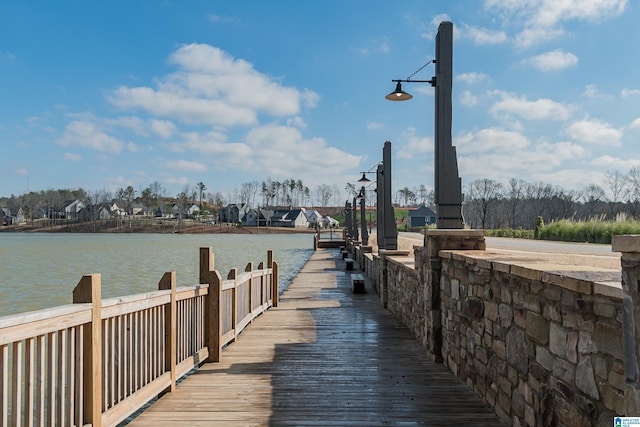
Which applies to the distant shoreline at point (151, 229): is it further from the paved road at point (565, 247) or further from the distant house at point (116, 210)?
the paved road at point (565, 247)

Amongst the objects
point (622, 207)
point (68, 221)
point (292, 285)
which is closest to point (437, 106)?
point (292, 285)

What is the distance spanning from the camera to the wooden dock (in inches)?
172

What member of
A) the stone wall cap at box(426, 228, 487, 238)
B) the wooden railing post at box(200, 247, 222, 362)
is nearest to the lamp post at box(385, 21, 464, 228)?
the stone wall cap at box(426, 228, 487, 238)

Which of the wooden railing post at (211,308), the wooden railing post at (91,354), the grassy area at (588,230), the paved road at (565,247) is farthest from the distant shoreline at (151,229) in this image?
the wooden railing post at (91,354)

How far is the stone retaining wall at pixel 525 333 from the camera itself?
2.65 m

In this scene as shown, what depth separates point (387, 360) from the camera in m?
6.41

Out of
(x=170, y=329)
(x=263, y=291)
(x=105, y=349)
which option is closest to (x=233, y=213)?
(x=263, y=291)

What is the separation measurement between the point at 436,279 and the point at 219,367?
297cm

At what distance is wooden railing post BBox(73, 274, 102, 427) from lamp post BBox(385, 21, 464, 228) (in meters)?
4.42

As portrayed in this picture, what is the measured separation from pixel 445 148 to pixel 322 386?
3.51 meters

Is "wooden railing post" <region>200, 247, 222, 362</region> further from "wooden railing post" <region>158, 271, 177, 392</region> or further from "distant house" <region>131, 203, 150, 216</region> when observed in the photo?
"distant house" <region>131, 203, 150, 216</region>

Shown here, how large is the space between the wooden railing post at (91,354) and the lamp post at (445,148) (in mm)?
4419

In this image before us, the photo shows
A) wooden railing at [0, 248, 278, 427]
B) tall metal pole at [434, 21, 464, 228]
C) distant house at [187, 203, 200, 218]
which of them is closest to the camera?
wooden railing at [0, 248, 278, 427]

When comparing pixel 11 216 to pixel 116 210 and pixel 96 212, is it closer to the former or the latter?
pixel 96 212
